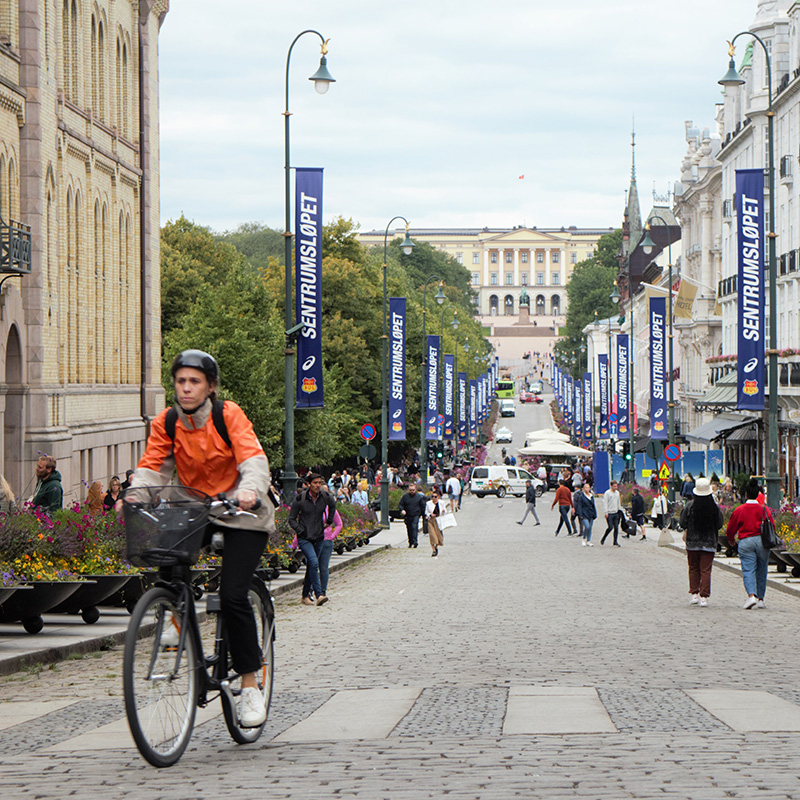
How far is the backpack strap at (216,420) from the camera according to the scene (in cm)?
691

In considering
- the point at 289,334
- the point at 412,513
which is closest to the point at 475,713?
the point at 289,334

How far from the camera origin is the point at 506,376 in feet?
641

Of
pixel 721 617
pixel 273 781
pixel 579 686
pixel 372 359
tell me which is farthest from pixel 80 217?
pixel 372 359

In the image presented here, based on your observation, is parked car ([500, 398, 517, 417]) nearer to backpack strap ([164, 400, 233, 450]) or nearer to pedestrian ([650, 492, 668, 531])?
pedestrian ([650, 492, 668, 531])

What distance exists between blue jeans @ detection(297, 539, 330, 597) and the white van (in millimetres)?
59390

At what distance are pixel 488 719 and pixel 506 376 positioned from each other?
188 meters

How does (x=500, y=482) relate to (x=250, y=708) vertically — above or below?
below

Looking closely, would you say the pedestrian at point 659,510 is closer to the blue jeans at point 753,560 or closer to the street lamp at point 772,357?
the street lamp at point 772,357

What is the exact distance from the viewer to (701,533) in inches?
725

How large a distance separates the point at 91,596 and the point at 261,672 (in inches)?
279

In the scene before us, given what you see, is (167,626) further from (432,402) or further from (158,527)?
(432,402)

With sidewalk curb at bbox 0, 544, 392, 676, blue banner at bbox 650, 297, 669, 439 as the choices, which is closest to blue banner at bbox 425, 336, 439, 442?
blue banner at bbox 650, 297, 669, 439

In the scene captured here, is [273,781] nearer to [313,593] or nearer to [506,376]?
[313,593]

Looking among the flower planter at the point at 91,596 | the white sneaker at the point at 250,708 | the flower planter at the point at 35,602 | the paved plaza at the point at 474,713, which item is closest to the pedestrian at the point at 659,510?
the paved plaza at the point at 474,713
